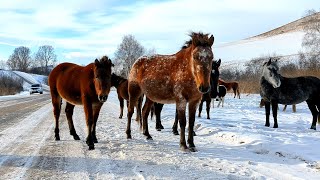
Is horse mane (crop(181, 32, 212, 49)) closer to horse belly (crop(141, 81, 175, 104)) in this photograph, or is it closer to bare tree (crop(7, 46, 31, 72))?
horse belly (crop(141, 81, 175, 104))

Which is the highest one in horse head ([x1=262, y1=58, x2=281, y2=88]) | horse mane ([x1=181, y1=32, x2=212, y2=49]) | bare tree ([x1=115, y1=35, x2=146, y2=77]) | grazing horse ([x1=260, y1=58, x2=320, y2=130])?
bare tree ([x1=115, y1=35, x2=146, y2=77])

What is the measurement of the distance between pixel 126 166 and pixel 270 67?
7006 mm

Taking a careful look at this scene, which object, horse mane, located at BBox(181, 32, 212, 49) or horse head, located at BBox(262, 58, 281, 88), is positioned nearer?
horse mane, located at BBox(181, 32, 212, 49)

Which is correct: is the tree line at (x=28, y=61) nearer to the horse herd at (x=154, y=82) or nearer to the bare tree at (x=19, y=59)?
the bare tree at (x=19, y=59)

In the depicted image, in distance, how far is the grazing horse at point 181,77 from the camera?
684cm

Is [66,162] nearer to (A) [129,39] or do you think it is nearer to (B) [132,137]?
(B) [132,137]

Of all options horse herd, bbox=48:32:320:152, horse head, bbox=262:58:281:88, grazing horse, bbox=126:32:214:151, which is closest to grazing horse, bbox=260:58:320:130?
horse head, bbox=262:58:281:88

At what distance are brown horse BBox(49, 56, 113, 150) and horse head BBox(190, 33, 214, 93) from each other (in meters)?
1.92

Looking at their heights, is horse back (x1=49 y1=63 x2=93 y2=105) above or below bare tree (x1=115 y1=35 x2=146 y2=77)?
below

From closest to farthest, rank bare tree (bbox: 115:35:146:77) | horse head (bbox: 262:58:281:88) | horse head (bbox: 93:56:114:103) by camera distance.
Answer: horse head (bbox: 93:56:114:103) < horse head (bbox: 262:58:281:88) < bare tree (bbox: 115:35:146:77)

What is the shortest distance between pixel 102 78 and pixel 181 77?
1.66 metres

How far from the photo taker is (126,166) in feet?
19.5

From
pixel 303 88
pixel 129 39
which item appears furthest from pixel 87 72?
pixel 129 39

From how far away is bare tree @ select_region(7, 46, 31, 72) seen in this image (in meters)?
149
